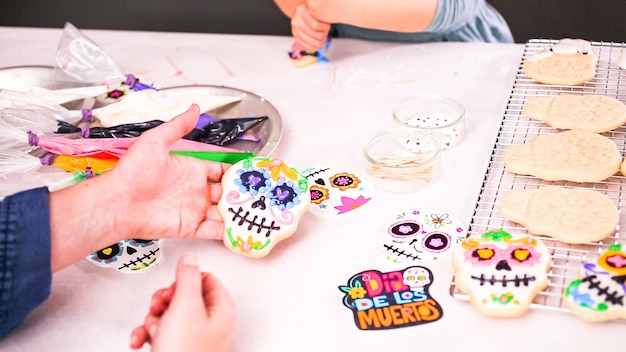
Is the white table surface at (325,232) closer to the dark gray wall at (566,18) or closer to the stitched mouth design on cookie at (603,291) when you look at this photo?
the stitched mouth design on cookie at (603,291)

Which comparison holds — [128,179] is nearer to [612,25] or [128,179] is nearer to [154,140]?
[154,140]

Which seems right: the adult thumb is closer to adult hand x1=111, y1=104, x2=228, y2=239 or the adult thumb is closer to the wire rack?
adult hand x1=111, y1=104, x2=228, y2=239

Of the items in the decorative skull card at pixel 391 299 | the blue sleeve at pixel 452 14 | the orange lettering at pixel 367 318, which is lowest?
the orange lettering at pixel 367 318

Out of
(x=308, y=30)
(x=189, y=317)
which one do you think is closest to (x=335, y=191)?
(x=189, y=317)

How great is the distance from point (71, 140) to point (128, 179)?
277 mm

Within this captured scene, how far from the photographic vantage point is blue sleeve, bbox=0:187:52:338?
84 cm

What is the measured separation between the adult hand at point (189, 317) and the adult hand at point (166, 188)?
0.16 m

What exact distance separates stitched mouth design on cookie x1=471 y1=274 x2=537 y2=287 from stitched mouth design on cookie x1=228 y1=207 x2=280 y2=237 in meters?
0.29

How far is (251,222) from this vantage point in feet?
3.29

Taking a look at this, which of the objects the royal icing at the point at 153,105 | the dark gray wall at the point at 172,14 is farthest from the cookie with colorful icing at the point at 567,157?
the dark gray wall at the point at 172,14

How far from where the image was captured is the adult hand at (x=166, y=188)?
3.17ft

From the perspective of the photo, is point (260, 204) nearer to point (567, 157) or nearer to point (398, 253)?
point (398, 253)

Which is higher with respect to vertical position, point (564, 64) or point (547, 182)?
point (564, 64)

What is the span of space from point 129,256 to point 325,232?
291 mm
